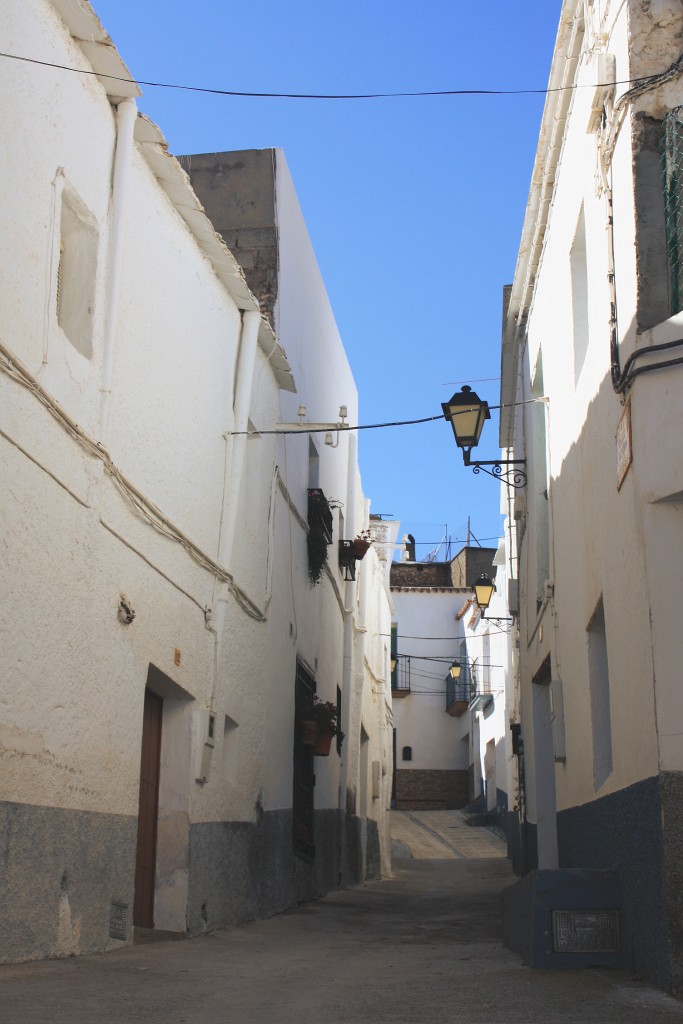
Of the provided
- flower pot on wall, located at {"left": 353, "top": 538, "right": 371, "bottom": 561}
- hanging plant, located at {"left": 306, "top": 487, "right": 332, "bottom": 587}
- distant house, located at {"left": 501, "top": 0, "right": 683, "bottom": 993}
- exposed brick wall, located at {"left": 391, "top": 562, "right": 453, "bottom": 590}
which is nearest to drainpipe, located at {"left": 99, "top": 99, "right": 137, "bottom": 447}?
distant house, located at {"left": 501, "top": 0, "right": 683, "bottom": 993}

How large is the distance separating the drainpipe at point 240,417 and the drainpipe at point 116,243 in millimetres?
2773

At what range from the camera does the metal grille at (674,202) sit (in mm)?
6047

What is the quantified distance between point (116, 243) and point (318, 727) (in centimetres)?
778

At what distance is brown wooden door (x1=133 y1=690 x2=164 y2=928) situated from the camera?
8.12 metres

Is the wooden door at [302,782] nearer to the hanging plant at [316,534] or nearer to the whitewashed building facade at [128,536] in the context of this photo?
the whitewashed building facade at [128,536]

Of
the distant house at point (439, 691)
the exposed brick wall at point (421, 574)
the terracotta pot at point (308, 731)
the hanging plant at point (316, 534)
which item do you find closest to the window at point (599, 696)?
the terracotta pot at point (308, 731)

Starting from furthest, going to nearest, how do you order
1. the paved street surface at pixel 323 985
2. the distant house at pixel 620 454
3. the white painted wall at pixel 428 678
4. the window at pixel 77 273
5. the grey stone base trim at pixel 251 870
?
the white painted wall at pixel 428 678, the grey stone base trim at pixel 251 870, the window at pixel 77 273, the distant house at pixel 620 454, the paved street surface at pixel 323 985

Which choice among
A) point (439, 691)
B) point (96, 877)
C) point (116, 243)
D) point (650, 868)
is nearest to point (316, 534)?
point (116, 243)

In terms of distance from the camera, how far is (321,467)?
15656 mm

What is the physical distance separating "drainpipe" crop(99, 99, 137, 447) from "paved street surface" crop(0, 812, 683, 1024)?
121 inches

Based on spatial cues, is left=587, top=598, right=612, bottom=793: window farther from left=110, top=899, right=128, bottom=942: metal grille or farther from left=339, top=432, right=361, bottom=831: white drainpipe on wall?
left=339, top=432, right=361, bottom=831: white drainpipe on wall

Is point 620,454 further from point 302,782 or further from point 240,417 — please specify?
point 302,782

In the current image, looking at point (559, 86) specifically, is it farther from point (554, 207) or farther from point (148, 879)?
point (148, 879)

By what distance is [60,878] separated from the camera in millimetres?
6121
